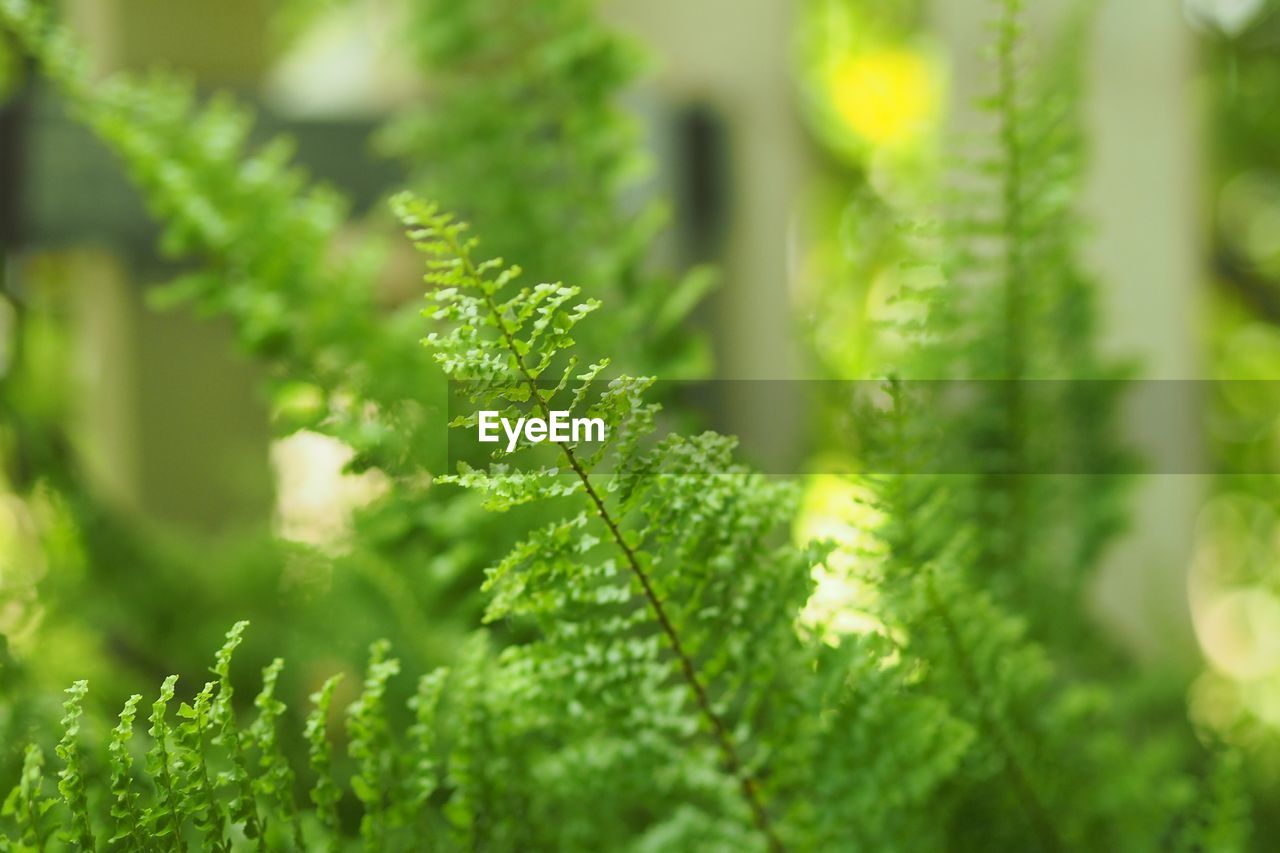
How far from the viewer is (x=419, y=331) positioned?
0.30 meters

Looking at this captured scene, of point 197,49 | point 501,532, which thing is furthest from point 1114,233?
point 197,49

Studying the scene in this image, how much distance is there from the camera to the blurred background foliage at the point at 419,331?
0.27 metres

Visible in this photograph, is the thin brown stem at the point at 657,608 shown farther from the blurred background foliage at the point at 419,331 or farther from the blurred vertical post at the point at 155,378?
the blurred vertical post at the point at 155,378

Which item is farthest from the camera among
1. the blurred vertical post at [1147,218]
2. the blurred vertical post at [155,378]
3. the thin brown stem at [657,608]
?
the blurred vertical post at [155,378]

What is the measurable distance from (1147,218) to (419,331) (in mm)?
439

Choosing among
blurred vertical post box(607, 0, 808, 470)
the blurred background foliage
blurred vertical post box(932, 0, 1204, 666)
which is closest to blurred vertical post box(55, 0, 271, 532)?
the blurred background foliage

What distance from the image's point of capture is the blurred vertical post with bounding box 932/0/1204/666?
0.57 meters

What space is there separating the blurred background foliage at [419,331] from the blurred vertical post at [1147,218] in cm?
1

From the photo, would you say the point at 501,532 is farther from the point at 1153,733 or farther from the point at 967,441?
the point at 1153,733

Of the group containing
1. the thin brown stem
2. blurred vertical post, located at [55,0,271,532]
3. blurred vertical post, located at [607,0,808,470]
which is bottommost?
the thin brown stem

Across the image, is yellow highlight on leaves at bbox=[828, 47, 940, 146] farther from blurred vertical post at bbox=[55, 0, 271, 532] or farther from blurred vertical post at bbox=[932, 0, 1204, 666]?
blurred vertical post at bbox=[55, 0, 271, 532]

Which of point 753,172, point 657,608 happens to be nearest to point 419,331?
point 657,608

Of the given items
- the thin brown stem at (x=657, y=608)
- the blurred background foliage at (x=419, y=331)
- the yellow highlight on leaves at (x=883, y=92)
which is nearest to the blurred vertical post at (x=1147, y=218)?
the blurred background foliage at (x=419, y=331)

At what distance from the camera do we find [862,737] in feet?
0.68
